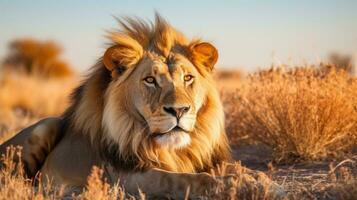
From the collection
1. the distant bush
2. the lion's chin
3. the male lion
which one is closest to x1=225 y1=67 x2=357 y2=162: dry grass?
the male lion

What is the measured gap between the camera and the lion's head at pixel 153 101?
475 cm

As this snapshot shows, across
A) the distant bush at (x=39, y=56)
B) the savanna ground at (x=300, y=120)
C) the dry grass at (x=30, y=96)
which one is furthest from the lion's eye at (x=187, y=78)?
the distant bush at (x=39, y=56)

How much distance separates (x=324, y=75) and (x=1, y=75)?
13089 millimetres

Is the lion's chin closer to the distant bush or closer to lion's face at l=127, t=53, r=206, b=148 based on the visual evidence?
lion's face at l=127, t=53, r=206, b=148

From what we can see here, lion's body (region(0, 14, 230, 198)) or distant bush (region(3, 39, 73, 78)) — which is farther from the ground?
lion's body (region(0, 14, 230, 198))

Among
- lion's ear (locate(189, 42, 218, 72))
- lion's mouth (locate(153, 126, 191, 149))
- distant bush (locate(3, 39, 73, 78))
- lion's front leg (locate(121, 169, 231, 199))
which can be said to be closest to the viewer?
lion's front leg (locate(121, 169, 231, 199))

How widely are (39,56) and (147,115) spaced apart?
31390 millimetres

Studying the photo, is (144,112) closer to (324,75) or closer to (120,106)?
(120,106)

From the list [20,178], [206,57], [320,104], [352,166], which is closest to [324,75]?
[320,104]

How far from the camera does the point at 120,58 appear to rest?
5.05 m

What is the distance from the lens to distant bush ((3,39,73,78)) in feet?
115

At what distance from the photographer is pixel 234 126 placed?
796cm

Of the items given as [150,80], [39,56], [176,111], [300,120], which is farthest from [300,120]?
[39,56]

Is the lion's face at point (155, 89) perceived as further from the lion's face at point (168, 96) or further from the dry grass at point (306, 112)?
the dry grass at point (306, 112)
